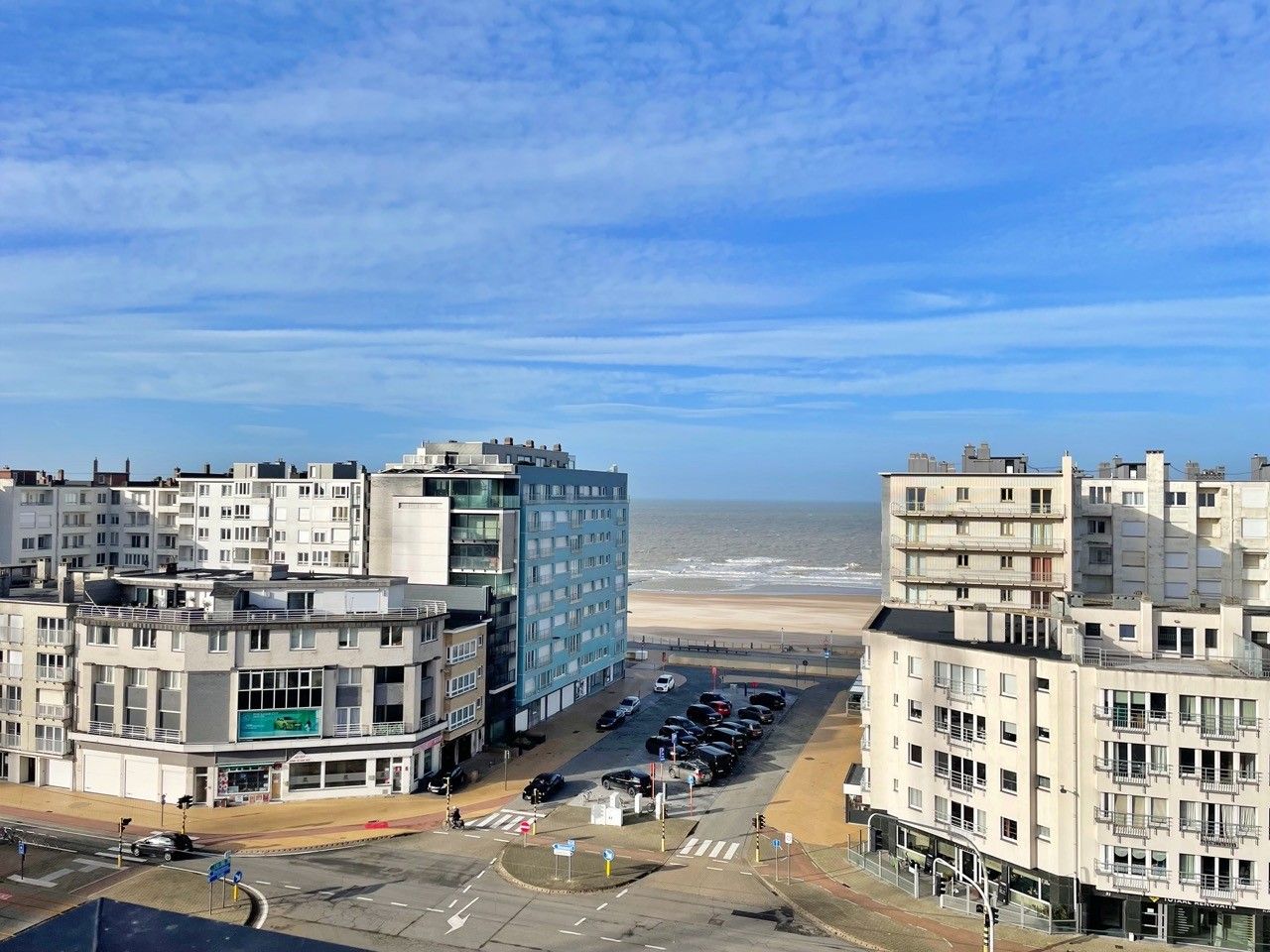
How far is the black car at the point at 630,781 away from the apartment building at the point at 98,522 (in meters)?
67.1

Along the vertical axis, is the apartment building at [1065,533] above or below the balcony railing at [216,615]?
above

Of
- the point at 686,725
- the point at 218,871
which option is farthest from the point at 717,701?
the point at 218,871

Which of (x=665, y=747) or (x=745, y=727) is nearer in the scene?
(x=665, y=747)

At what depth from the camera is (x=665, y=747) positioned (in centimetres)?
7025

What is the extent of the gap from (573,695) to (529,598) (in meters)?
15.0

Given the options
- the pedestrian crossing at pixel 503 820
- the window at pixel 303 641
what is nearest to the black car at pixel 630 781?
the pedestrian crossing at pixel 503 820

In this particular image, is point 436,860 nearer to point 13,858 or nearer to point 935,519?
point 13,858

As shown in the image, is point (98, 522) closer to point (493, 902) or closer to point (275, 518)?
point (275, 518)

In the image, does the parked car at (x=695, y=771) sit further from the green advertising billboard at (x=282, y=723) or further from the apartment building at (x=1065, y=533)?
the green advertising billboard at (x=282, y=723)

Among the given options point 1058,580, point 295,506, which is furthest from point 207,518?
point 1058,580

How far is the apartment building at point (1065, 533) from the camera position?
230 feet

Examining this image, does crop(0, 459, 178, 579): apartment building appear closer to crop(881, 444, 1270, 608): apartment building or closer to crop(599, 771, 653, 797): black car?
crop(599, 771, 653, 797): black car

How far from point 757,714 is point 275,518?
2060 inches

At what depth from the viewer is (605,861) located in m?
47.5
